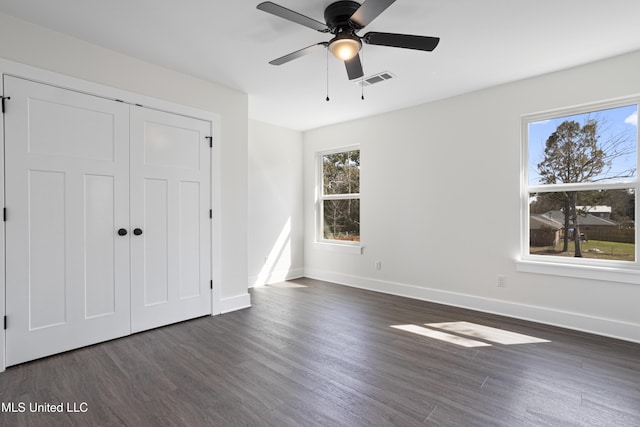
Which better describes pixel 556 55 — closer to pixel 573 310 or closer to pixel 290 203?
pixel 573 310

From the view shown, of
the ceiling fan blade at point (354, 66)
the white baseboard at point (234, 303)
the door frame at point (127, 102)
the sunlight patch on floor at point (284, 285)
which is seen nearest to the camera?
the door frame at point (127, 102)

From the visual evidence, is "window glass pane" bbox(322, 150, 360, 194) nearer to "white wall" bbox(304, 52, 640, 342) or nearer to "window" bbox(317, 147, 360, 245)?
"window" bbox(317, 147, 360, 245)

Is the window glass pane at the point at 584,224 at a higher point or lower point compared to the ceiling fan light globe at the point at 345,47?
lower

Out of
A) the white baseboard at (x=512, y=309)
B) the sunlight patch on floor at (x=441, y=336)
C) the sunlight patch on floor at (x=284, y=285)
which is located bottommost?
the sunlight patch on floor at (x=441, y=336)

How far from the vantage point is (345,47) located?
227cm

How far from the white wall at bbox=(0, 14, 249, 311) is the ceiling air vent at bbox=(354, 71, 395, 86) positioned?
1.40 m

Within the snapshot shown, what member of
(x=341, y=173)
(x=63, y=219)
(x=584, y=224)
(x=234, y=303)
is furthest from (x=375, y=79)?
(x=63, y=219)

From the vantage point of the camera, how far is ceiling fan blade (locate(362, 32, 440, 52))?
6.91ft

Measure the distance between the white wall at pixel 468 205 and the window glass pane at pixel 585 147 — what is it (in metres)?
0.19

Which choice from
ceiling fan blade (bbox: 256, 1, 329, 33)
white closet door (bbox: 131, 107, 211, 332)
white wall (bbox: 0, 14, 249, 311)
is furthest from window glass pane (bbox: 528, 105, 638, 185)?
white closet door (bbox: 131, 107, 211, 332)

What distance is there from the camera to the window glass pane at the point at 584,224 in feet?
10.0

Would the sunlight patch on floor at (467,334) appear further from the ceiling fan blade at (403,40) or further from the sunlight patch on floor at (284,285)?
the ceiling fan blade at (403,40)

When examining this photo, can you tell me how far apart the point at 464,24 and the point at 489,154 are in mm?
1696

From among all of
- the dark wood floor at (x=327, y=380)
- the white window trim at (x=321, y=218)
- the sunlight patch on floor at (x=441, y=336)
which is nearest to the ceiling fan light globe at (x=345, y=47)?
the dark wood floor at (x=327, y=380)
